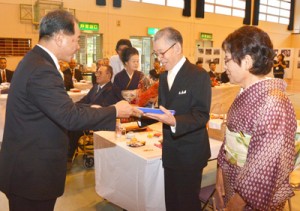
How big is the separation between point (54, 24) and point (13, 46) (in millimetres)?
9192

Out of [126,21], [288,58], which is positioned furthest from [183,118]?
[288,58]

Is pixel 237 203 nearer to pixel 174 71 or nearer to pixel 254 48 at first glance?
pixel 254 48

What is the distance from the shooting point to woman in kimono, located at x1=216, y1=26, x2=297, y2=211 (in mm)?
1211

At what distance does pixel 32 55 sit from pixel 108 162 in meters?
1.44

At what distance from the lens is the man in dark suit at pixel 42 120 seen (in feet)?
4.66

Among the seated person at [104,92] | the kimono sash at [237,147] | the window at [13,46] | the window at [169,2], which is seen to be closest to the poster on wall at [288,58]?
the window at [169,2]

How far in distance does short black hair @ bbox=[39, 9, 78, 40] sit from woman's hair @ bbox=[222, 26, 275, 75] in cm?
80

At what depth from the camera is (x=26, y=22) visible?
9859 millimetres

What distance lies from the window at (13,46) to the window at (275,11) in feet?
42.5

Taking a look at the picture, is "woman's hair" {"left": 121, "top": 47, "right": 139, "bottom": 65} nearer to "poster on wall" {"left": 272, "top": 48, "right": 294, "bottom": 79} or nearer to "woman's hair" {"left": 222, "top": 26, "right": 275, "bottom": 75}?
"woman's hair" {"left": 222, "top": 26, "right": 275, "bottom": 75}

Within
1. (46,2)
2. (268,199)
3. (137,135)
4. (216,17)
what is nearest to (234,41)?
(268,199)

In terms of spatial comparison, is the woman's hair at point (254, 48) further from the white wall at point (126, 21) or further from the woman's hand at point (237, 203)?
the white wall at point (126, 21)

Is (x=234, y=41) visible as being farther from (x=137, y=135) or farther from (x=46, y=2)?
(x=46, y=2)

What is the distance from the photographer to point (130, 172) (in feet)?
7.93
